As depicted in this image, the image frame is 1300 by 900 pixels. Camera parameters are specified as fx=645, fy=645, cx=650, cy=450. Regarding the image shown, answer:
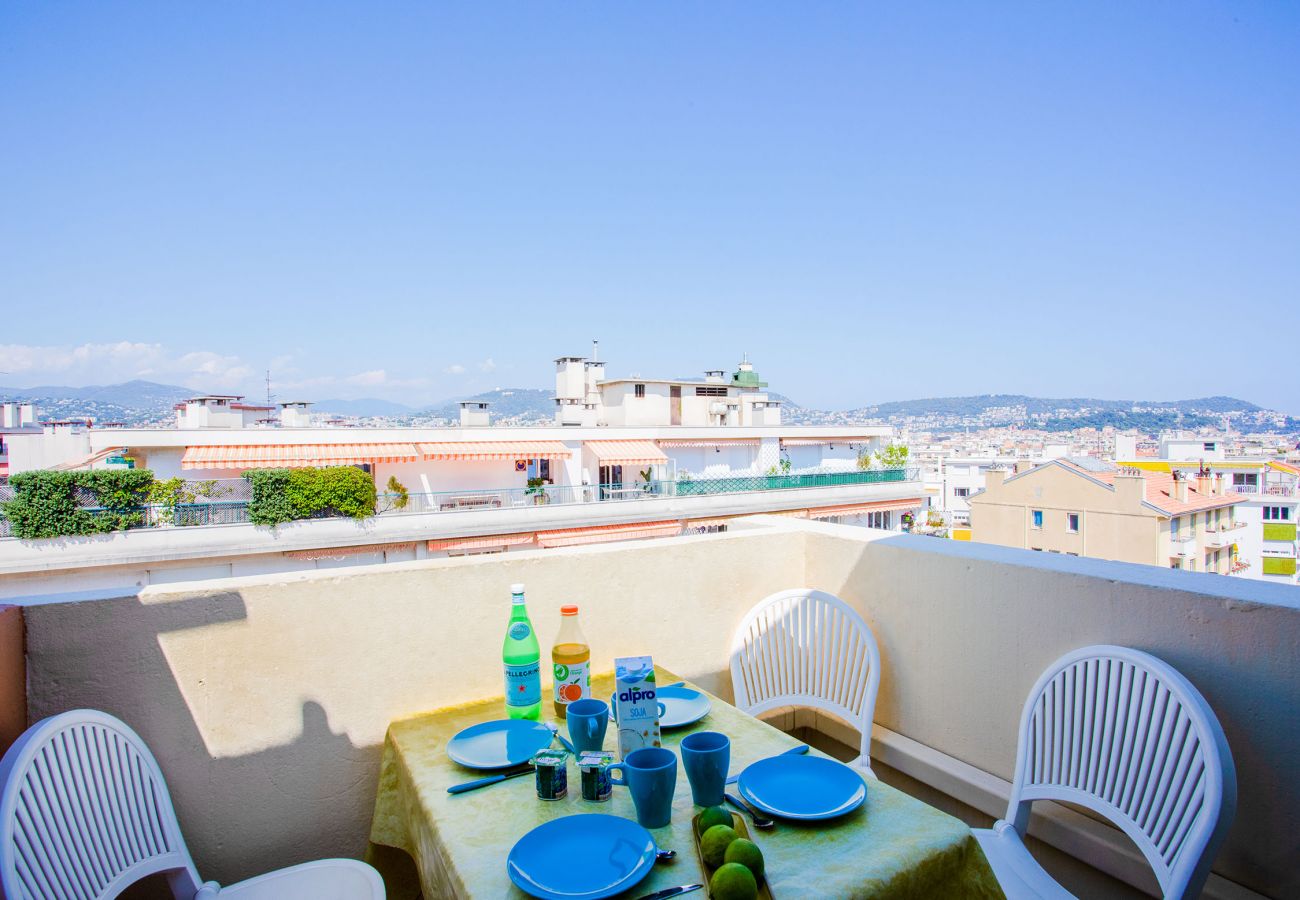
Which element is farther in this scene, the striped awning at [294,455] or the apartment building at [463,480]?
Answer: the striped awning at [294,455]

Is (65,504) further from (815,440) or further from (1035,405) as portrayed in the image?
(1035,405)

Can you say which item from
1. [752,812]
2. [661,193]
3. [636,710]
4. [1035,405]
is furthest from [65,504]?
[1035,405]

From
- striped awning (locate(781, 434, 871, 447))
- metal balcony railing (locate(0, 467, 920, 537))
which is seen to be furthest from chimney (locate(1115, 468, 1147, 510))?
striped awning (locate(781, 434, 871, 447))

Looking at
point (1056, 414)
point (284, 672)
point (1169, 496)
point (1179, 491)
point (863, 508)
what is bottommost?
point (863, 508)

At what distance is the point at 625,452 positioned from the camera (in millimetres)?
21531

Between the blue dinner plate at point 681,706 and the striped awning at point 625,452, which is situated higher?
the blue dinner plate at point 681,706

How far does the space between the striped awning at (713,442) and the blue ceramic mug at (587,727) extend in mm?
21528

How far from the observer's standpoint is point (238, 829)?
5.97 feet

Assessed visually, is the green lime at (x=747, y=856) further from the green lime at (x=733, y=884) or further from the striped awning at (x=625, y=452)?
the striped awning at (x=625, y=452)

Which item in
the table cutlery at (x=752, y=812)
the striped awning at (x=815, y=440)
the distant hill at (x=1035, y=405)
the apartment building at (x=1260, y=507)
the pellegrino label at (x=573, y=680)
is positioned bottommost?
the apartment building at (x=1260, y=507)

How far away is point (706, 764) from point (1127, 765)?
113 cm

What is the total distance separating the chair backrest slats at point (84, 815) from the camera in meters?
1.19

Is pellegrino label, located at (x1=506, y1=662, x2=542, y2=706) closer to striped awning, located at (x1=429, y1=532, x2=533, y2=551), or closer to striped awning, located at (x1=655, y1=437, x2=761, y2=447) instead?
striped awning, located at (x1=429, y1=532, x2=533, y2=551)

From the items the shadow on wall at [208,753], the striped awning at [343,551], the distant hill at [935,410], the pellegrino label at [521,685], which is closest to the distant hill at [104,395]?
the distant hill at [935,410]
